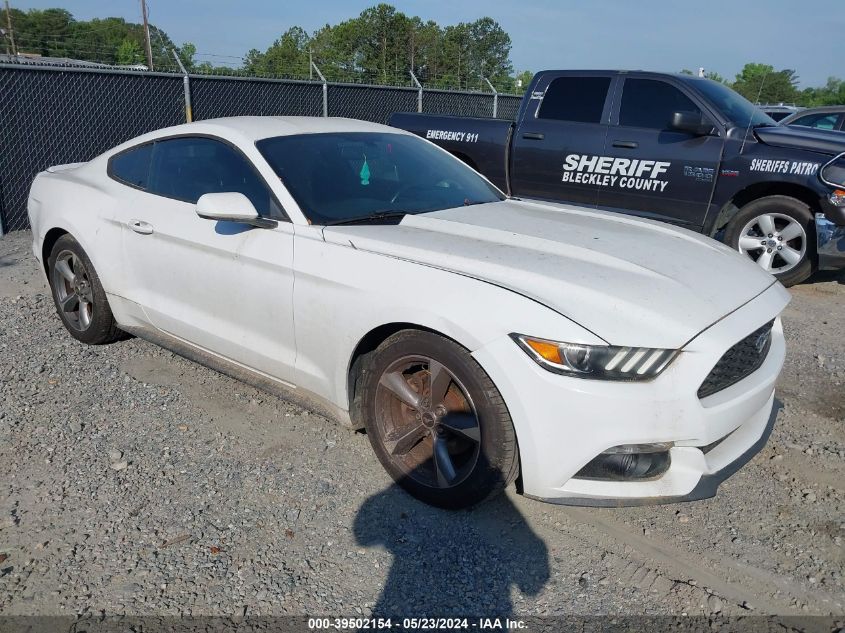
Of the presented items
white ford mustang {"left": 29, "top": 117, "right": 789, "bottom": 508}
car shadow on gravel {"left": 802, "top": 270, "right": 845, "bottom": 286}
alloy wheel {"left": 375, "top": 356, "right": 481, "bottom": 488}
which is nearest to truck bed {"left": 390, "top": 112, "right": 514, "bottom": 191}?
car shadow on gravel {"left": 802, "top": 270, "right": 845, "bottom": 286}

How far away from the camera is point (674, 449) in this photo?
2.65 m

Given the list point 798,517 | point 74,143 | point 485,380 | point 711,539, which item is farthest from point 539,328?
point 74,143

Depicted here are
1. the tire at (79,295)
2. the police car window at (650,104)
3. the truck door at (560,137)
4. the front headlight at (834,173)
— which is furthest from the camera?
the truck door at (560,137)

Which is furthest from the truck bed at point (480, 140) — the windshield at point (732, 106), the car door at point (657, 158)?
the windshield at point (732, 106)

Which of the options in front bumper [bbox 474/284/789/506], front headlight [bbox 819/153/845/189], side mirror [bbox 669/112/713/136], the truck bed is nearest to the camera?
front bumper [bbox 474/284/789/506]

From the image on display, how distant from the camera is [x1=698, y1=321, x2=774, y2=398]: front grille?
8.84ft

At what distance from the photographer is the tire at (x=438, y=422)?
9.05ft

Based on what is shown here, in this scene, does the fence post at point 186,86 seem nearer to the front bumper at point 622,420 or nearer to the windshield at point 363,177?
the windshield at point 363,177

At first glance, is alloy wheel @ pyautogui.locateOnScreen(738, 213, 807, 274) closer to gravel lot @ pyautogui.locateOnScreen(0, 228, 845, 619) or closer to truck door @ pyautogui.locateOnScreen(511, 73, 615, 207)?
truck door @ pyautogui.locateOnScreen(511, 73, 615, 207)

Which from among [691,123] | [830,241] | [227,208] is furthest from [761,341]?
[691,123]

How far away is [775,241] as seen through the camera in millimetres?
6641

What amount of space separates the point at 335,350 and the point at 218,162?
145 centimetres

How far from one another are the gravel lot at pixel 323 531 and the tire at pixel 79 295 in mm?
666

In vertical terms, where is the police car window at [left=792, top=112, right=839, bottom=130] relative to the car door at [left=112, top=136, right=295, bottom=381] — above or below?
above
